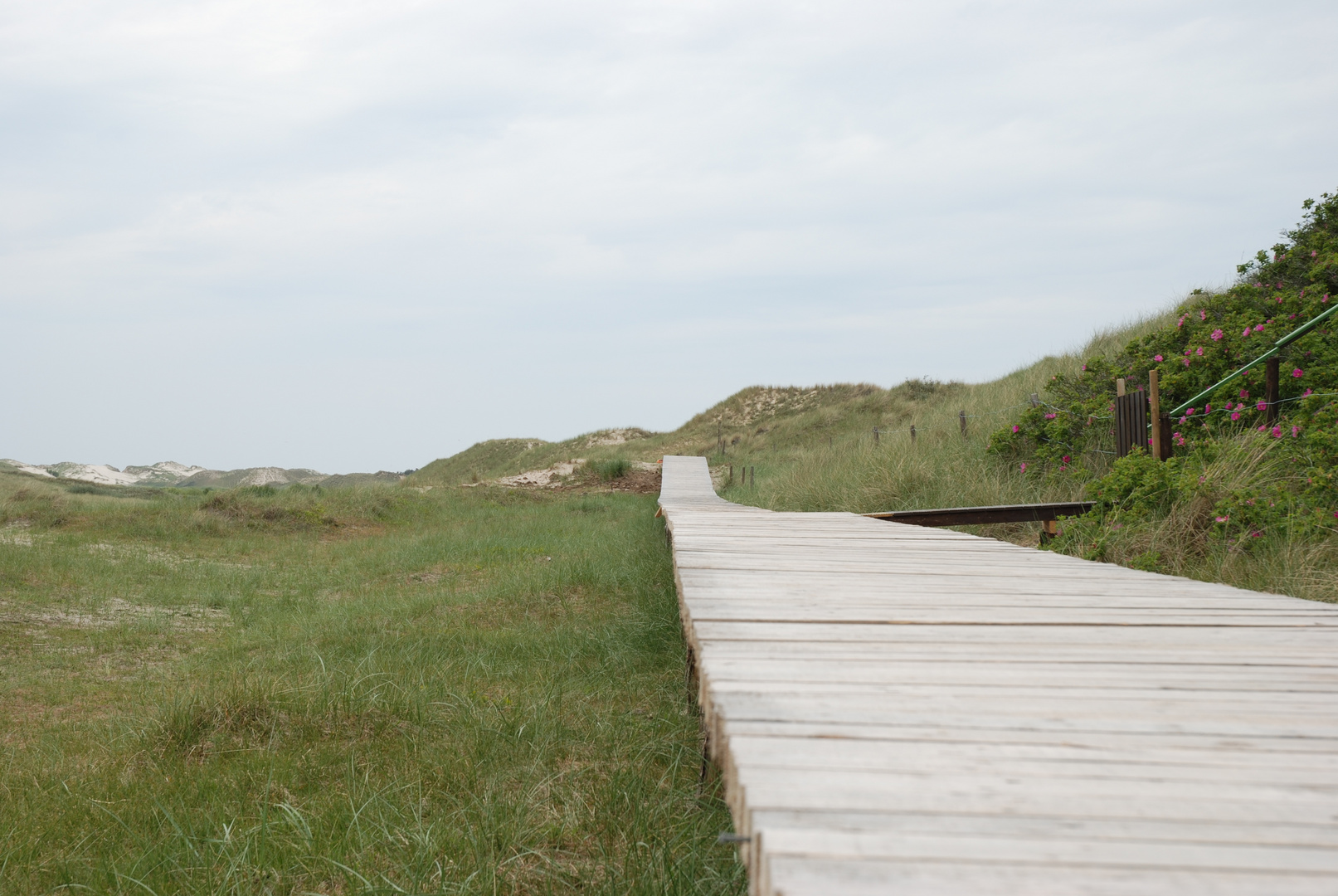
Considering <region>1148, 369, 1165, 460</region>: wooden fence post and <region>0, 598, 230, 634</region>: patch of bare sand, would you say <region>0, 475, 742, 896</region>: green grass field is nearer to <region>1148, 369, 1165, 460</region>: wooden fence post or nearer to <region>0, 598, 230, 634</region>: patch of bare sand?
<region>0, 598, 230, 634</region>: patch of bare sand

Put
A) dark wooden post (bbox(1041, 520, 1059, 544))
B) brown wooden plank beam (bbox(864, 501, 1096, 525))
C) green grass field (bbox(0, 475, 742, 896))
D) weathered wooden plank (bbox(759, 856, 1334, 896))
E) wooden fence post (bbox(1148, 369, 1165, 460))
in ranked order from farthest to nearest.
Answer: dark wooden post (bbox(1041, 520, 1059, 544))
wooden fence post (bbox(1148, 369, 1165, 460))
brown wooden plank beam (bbox(864, 501, 1096, 525))
green grass field (bbox(0, 475, 742, 896))
weathered wooden plank (bbox(759, 856, 1334, 896))

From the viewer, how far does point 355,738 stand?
10.6ft

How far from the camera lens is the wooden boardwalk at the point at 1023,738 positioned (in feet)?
2.95

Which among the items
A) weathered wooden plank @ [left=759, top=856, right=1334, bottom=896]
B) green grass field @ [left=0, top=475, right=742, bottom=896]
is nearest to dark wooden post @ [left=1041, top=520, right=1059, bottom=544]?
green grass field @ [left=0, top=475, right=742, bottom=896]

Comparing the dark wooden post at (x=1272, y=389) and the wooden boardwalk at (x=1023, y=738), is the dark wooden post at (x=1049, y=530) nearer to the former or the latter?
the dark wooden post at (x=1272, y=389)

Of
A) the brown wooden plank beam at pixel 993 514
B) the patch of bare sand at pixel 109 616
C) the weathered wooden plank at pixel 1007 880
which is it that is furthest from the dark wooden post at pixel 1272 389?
the patch of bare sand at pixel 109 616

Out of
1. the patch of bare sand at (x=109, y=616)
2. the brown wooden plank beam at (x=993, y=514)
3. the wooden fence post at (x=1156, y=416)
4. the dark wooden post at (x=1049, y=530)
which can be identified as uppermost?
the wooden fence post at (x=1156, y=416)

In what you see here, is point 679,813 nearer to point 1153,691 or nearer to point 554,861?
point 554,861

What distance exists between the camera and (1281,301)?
25.0 ft

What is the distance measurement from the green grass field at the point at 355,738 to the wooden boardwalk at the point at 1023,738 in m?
0.70

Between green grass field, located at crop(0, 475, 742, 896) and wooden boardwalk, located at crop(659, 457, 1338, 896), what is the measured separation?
699mm

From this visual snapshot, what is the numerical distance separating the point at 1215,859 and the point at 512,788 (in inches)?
85.5

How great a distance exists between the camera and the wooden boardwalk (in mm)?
898

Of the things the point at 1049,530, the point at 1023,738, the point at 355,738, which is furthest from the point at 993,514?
the point at 1023,738
